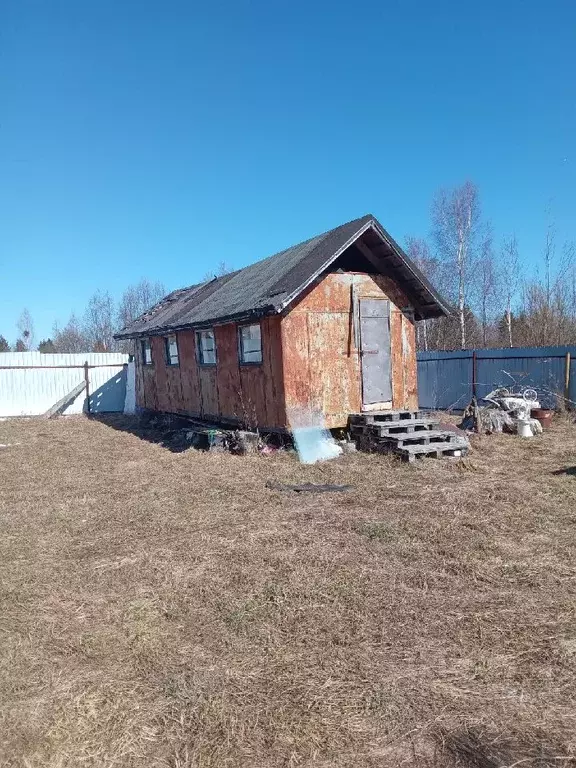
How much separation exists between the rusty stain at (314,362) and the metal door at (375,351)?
0.15 metres

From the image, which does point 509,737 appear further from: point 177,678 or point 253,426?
point 253,426

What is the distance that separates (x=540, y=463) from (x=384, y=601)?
6131 mm

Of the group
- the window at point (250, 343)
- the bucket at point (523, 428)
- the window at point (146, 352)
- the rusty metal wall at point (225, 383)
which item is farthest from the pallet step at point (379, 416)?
the window at point (146, 352)

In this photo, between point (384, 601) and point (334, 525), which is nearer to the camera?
point (384, 601)

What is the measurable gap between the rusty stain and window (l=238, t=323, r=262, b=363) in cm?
18

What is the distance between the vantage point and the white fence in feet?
61.9

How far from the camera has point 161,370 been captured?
16781 millimetres

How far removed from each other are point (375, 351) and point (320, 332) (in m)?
1.49

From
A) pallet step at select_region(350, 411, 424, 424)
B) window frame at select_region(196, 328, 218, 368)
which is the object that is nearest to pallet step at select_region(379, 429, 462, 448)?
pallet step at select_region(350, 411, 424, 424)

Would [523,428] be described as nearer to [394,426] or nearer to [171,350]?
[394,426]

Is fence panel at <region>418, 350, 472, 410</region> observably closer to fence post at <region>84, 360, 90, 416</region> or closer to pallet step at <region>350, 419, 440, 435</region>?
pallet step at <region>350, 419, 440, 435</region>

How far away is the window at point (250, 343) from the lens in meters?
11.3

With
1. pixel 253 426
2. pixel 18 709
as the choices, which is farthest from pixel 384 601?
pixel 253 426

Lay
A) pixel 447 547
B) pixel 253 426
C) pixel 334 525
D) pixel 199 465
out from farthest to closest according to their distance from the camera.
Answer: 1. pixel 253 426
2. pixel 199 465
3. pixel 334 525
4. pixel 447 547
